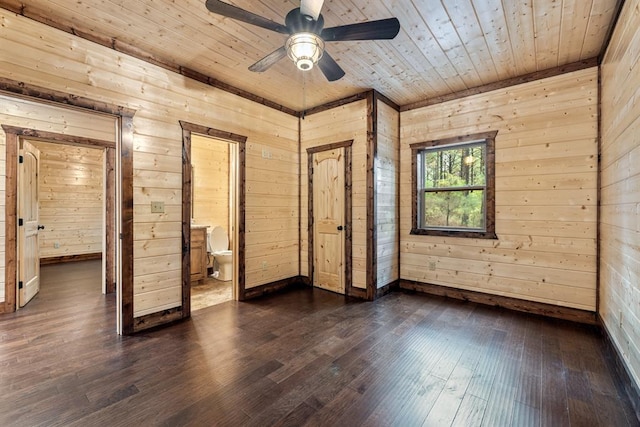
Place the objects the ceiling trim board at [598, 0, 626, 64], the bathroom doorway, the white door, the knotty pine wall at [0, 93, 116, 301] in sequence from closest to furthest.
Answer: the ceiling trim board at [598, 0, 626, 64] < the knotty pine wall at [0, 93, 116, 301] < the white door < the bathroom doorway

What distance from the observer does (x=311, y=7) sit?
5.87 feet

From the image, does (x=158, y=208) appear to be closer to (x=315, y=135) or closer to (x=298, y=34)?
(x=298, y=34)

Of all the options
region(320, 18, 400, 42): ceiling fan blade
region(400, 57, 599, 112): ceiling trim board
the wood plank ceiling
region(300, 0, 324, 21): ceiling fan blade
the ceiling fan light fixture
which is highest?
the wood plank ceiling

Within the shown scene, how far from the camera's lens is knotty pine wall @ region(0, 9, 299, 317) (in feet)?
7.62

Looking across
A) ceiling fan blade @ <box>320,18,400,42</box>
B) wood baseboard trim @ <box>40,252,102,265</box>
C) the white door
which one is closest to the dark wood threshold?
ceiling fan blade @ <box>320,18,400,42</box>

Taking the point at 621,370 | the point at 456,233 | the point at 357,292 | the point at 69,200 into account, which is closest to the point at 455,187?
the point at 456,233

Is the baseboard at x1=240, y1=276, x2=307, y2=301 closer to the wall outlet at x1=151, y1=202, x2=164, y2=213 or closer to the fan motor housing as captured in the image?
the wall outlet at x1=151, y1=202, x2=164, y2=213

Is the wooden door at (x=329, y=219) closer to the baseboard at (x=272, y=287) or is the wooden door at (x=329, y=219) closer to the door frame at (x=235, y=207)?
the baseboard at (x=272, y=287)

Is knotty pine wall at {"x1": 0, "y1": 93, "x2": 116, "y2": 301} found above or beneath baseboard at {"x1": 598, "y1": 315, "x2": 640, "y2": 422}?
above

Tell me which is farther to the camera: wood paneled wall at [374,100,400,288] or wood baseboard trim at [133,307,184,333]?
wood paneled wall at [374,100,400,288]

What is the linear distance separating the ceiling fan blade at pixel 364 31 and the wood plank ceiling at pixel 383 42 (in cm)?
42

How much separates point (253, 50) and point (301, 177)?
2.06 m

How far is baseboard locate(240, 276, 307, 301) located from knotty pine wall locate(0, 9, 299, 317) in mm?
79

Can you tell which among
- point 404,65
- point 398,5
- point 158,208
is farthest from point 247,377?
point 404,65
